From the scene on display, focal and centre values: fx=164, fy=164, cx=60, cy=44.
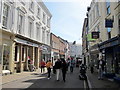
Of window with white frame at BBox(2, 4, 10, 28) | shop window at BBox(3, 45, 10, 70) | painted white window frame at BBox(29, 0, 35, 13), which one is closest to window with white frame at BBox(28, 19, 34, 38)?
painted white window frame at BBox(29, 0, 35, 13)

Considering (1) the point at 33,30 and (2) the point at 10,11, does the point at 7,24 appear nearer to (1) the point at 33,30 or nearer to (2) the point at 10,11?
(2) the point at 10,11

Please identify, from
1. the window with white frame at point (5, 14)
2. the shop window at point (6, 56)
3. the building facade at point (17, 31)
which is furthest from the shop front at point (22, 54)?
the window with white frame at point (5, 14)

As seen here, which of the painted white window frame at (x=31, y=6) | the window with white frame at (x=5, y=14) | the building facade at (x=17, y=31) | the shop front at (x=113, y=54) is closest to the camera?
the shop front at (x=113, y=54)

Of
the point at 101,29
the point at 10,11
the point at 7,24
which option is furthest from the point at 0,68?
the point at 101,29

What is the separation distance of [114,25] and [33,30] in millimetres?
13427

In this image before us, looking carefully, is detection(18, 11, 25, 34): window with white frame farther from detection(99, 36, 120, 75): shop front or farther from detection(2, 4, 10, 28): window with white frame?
detection(99, 36, 120, 75): shop front

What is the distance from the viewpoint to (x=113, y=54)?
47.5ft

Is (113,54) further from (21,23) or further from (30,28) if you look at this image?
(30,28)

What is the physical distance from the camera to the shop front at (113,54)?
478 inches

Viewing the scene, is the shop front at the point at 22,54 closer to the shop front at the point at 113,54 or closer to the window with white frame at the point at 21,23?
the window with white frame at the point at 21,23

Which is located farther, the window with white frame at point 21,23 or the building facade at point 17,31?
the window with white frame at point 21,23

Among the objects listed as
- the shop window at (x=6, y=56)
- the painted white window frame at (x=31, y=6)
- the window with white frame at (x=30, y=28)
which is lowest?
the shop window at (x=6, y=56)

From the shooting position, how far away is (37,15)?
2628 cm

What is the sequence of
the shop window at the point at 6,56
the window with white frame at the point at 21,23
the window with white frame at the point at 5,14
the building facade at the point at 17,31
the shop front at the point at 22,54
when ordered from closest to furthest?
the window with white frame at the point at 5,14, the building facade at the point at 17,31, the shop window at the point at 6,56, the shop front at the point at 22,54, the window with white frame at the point at 21,23
